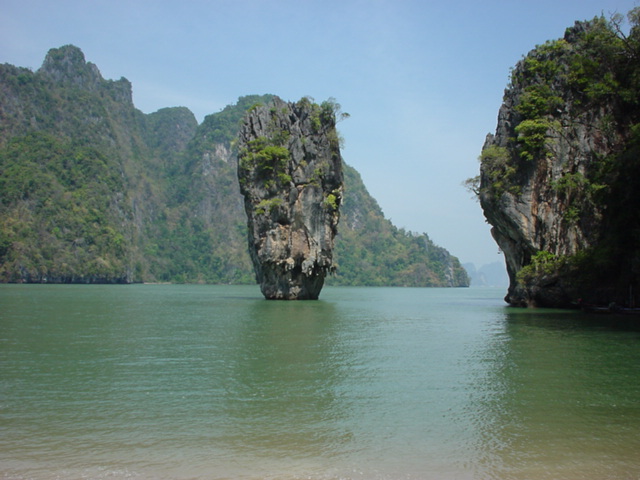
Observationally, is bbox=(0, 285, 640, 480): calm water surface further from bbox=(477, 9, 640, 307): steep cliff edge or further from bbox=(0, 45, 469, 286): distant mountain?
bbox=(0, 45, 469, 286): distant mountain

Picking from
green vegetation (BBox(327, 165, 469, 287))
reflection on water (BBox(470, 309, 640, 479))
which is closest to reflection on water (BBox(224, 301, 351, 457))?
reflection on water (BBox(470, 309, 640, 479))

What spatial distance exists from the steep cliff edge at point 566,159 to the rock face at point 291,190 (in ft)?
38.7

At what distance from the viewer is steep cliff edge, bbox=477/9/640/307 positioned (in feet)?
99.1

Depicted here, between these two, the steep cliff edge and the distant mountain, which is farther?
the distant mountain

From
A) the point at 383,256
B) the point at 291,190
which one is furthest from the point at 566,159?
the point at 383,256

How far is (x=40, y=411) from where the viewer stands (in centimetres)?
976

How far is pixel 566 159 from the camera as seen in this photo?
109ft

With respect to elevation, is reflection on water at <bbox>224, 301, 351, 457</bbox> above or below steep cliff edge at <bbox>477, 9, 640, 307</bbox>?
below

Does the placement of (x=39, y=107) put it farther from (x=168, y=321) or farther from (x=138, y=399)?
(x=138, y=399)

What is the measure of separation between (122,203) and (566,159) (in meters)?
105

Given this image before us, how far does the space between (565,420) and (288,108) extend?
35.8 metres

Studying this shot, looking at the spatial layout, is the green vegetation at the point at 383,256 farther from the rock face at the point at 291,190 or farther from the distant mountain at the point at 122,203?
the rock face at the point at 291,190

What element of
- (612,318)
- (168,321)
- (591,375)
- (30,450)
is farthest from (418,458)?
(612,318)

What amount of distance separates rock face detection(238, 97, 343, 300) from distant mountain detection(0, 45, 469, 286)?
6090cm
